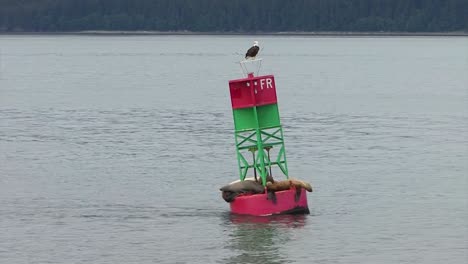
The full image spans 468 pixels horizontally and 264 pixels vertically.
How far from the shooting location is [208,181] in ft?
179

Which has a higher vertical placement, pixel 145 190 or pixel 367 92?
pixel 145 190

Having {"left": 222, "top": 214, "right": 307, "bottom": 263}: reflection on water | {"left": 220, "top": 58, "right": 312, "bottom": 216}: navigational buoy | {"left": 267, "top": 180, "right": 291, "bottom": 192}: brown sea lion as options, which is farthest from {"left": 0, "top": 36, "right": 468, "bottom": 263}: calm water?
{"left": 267, "top": 180, "right": 291, "bottom": 192}: brown sea lion

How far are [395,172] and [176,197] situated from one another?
11.9m

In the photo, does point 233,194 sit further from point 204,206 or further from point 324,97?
point 324,97

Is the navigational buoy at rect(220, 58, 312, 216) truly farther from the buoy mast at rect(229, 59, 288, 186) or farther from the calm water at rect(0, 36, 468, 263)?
the calm water at rect(0, 36, 468, 263)

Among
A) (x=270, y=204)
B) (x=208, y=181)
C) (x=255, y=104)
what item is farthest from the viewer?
(x=208, y=181)

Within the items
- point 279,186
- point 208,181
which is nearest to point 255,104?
point 279,186

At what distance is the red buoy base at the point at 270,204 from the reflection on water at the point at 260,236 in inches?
7.5

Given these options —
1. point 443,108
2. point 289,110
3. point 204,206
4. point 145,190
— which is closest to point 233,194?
point 204,206

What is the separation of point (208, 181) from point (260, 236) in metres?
13.6

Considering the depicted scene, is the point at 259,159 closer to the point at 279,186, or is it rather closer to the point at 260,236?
the point at 279,186

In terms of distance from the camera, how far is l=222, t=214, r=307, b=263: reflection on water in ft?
127

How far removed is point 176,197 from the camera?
164 ft

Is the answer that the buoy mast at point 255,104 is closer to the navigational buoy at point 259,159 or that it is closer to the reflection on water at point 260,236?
the navigational buoy at point 259,159
